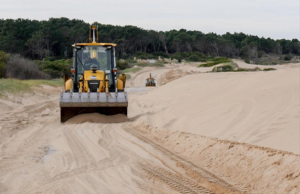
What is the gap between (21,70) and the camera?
32688 millimetres

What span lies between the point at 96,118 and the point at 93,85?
3.85ft

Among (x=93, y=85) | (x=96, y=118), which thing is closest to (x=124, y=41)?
(x=93, y=85)

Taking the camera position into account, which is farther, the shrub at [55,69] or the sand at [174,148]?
the shrub at [55,69]

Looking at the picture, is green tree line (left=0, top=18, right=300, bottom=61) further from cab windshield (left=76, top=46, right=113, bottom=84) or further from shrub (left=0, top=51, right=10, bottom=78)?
cab windshield (left=76, top=46, right=113, bottom=84)

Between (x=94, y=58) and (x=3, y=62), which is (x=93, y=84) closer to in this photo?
(x=94, y=58)

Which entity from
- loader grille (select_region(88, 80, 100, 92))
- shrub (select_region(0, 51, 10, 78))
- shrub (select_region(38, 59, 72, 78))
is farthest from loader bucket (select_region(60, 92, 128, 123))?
shrub (select_region(38, 59, 72, 78))

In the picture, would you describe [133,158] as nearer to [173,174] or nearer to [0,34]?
[173,174]

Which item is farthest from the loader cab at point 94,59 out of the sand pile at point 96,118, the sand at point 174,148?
the sand at point 174,148

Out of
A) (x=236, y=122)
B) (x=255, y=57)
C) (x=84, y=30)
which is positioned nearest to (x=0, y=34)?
(x=84, y=30)

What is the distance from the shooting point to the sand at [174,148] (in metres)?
5.83

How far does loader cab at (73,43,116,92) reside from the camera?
45.5ft

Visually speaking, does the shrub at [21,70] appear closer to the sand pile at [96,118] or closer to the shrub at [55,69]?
the shrub at [55,69]

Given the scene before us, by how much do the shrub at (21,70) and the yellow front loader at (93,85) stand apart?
57.6 ft

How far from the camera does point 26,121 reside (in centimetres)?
1338
